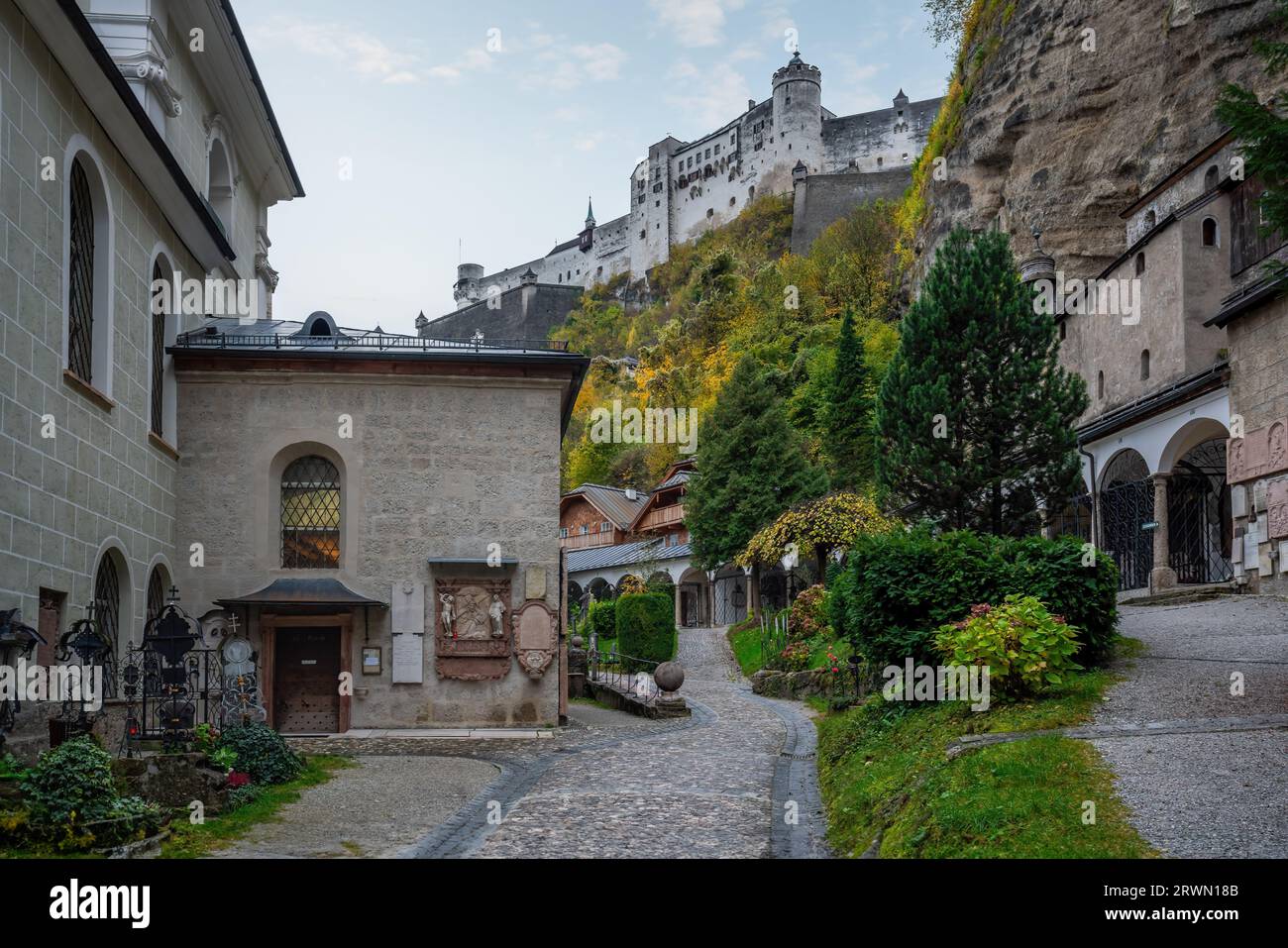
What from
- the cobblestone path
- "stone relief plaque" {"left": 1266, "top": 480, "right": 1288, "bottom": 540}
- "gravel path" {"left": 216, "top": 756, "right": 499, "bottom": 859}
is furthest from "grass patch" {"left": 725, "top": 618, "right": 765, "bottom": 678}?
"gravel path" {"left": 216, "top": 756, "right": 499, "bottom": 859}

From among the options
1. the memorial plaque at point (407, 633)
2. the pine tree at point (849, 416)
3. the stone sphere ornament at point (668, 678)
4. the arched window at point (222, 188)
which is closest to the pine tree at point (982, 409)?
the stone sphere ornament at point (668, 678)

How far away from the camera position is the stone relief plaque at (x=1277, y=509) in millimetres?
22172

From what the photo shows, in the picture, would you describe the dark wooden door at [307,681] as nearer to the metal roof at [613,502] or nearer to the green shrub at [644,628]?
the green shrub at [644,628]

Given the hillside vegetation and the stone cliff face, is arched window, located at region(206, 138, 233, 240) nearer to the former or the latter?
the stone cliff face

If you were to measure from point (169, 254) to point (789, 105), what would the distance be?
94.2 meters

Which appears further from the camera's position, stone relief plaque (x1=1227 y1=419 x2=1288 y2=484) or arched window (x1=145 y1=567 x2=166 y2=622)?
stone relief plaque (x1=1227 y1=419 x2=1288 y2=484)

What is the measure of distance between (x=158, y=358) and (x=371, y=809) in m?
10.8

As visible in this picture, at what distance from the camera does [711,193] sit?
111938mm

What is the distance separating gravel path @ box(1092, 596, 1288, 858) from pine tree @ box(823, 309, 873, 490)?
30.6 meters

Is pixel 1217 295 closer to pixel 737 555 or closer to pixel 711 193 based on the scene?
pixel 737 555

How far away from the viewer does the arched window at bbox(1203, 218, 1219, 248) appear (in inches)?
1184

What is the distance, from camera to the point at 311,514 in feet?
72.6

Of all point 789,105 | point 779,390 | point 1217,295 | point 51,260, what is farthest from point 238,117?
point 789,105

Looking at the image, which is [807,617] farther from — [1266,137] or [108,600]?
[1266,137]
